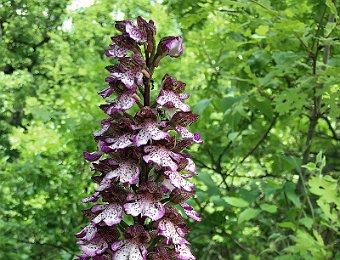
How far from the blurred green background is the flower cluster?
0.91 m

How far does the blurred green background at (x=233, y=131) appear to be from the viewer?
2484 millimetres

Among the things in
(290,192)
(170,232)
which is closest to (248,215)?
(290,192)

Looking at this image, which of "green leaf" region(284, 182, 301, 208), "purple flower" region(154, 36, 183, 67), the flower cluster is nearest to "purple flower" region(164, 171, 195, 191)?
the flower cluster

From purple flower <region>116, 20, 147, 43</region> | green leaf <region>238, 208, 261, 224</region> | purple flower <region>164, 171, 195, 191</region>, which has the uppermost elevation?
purple flower <region>116, 20, 147, 43</region>

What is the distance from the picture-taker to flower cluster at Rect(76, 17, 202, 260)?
49.9 inches

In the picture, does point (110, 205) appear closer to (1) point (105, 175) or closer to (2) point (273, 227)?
(1) point (105, 175)

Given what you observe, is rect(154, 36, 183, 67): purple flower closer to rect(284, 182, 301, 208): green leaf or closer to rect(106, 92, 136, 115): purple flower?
rect(106, 92, 136, 115): purple flower

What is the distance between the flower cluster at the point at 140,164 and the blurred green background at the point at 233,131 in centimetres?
91

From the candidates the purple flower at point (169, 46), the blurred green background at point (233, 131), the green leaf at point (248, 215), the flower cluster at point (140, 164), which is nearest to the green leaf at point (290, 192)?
the blurred green background at point (233, 131)

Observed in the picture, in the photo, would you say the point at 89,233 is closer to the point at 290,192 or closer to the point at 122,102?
the point at 122,102

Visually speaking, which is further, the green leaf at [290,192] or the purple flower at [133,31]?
the green leaf at [290,192]

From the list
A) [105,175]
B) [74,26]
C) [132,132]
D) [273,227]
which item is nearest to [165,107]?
[132,132]

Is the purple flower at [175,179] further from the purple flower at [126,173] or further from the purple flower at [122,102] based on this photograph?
the purple flower at [122,102]

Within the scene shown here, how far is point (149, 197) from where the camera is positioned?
128cm
